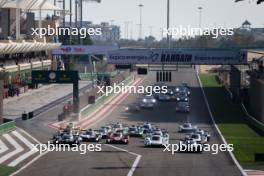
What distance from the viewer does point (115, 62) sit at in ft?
262

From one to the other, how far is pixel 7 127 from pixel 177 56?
72.2ft

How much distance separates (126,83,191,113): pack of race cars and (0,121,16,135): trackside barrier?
928 inches

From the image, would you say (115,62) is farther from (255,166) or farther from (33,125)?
(255,166)

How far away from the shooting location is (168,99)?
96.8 meters

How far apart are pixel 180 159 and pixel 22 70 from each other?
5956cm

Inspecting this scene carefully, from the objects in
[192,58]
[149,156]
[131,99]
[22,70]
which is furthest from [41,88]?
[149,156]

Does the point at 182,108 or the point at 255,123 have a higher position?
the point at 182,108

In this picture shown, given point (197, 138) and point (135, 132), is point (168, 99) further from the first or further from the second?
point (197, 138)

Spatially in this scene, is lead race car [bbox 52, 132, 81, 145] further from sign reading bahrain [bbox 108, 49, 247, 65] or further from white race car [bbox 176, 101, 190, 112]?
white race car [bbox 176, 101, 190, 112]

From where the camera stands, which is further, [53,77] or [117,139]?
[53,77]

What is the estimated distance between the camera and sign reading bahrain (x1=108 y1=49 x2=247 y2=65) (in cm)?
7879
